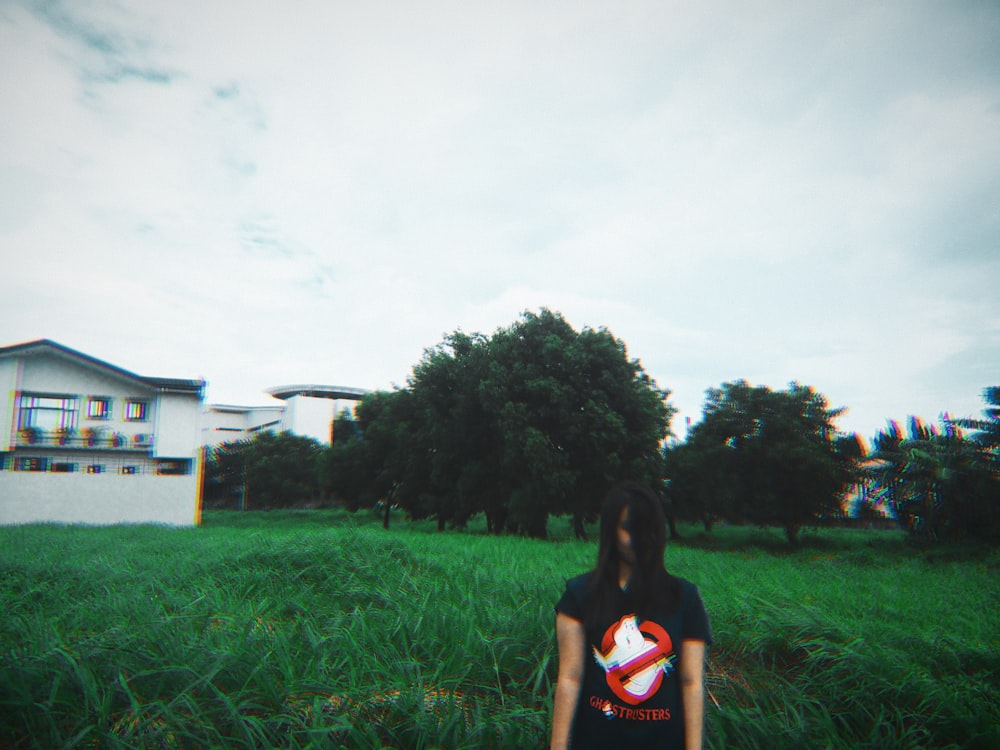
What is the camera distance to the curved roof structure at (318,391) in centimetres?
7669

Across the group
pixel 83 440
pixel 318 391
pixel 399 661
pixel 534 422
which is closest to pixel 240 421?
pixel 318 391

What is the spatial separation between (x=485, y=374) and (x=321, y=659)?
19113mm

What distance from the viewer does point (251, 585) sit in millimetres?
6727

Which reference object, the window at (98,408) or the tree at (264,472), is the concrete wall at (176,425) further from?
the tree at (264,472)

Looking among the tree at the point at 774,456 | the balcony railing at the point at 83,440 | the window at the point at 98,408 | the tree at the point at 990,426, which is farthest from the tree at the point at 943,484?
the window at the point at 98,408

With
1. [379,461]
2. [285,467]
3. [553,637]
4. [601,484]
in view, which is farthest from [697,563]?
[285,467]

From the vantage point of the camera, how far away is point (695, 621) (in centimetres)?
235

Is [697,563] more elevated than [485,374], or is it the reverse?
[485,374]

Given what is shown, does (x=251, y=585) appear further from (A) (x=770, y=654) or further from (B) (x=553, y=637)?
(A) (x=770, y=654)

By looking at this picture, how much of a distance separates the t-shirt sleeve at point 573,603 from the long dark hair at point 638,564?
0.05 m

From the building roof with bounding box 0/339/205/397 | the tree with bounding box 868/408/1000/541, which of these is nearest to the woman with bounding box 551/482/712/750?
the tree with bounding box 868/408/1000/541

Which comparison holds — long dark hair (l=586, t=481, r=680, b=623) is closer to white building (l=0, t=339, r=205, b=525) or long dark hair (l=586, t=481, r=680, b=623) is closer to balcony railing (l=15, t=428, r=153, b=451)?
white building (l=0, t=339, r=205, b=525)

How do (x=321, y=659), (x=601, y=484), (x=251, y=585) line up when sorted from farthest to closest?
1. (x=601, y=484)
2. (x=251, y=585)
3. (x=321, y=659)

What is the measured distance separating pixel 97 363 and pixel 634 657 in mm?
32431
